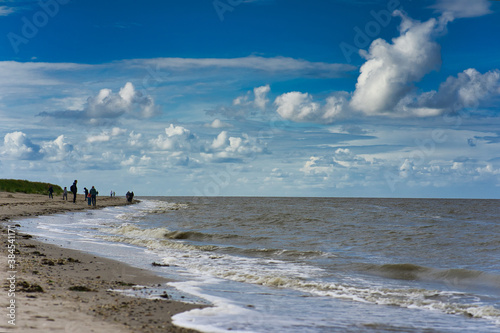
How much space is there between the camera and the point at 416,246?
21.1 metres

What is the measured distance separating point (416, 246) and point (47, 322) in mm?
19051

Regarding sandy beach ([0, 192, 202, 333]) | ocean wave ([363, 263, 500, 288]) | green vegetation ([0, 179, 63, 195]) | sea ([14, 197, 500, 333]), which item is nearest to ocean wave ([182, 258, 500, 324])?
sea ([14, 197, 500, 333])

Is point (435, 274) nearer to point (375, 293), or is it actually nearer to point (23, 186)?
point (375, 293)

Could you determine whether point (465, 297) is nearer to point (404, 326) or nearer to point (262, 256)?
point (404, 326)

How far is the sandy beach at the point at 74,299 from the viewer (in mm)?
6059

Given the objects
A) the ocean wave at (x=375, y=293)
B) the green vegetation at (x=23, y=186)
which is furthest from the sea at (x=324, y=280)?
the green vegetation at (x=23, y=186)

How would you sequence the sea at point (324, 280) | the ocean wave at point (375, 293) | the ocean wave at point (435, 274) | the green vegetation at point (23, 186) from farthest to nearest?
the green vegetation at point (23, 186), the ocean wave at point (435, 274), the ocean wave at point (375, 293), the sea at point (324, 280)

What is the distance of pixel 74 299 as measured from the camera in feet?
24.8

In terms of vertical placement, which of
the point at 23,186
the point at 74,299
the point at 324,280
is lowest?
the point at 324,280

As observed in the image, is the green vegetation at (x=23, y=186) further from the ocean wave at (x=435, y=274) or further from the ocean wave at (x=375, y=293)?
the ocean wave at (x=435, y=274)

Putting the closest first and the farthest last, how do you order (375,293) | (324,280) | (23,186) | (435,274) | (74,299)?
(74,299) → (375,293) → (324,280) → (435,274) → (23,186)

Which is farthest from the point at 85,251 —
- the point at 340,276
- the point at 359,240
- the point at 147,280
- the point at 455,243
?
the point at 455,243

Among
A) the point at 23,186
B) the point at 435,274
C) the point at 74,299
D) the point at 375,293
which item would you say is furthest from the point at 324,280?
the point at 23,186

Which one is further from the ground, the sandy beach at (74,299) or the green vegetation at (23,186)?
the green vegetation at (23,186)
